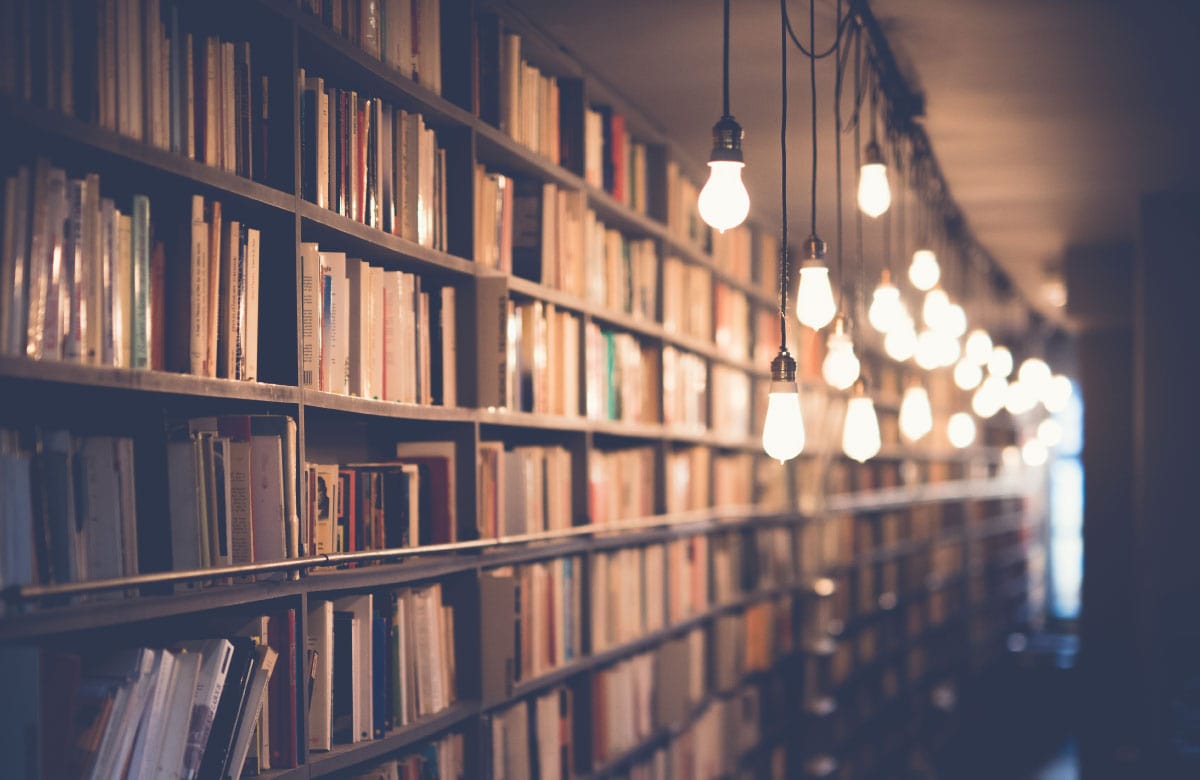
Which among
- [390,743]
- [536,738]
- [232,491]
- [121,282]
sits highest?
[121,282]

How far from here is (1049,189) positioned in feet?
19.4

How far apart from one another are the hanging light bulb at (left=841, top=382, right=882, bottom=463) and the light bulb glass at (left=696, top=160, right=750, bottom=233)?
93cm

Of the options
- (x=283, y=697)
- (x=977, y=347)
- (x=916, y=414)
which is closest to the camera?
(x=283, y=697)

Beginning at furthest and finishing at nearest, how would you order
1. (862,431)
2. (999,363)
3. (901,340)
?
(999,363) → (901,340) → (862,431)

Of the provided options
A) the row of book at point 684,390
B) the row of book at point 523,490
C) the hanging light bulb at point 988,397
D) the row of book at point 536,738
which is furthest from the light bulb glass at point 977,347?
the row of book at point 536,738

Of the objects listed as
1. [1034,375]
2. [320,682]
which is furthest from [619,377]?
[1034,375]

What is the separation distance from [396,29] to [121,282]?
3.66 ft

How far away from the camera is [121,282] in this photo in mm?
1805

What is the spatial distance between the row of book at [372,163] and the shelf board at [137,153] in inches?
7.1

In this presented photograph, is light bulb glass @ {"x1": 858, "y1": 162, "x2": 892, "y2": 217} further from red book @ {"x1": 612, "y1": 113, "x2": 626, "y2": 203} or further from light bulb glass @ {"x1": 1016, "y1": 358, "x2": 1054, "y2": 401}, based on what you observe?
light bulb glass @ {"x1": 1016, "y1": 358, "x2": 1054, "y2": 401}

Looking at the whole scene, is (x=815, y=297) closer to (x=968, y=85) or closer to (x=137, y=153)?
(x=137, y=153)

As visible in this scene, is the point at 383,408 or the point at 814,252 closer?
the point at 383,408

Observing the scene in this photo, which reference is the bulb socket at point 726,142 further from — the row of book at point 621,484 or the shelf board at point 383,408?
the row of book at point 621,484

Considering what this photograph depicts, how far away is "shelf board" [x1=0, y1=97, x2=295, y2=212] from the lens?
1.60 metres
